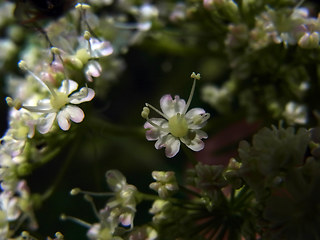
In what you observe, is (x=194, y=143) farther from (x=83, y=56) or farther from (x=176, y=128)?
(x=83, y=56)

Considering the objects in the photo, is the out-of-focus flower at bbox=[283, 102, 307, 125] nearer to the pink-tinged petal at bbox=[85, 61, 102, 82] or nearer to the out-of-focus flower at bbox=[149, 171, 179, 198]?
the out-of-focus flower at bbox=[149, 171, 179, 198]

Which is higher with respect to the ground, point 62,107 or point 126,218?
point 62,107

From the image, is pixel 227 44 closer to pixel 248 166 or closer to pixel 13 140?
pixel 248 166

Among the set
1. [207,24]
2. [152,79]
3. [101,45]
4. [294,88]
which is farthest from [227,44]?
[152,79]

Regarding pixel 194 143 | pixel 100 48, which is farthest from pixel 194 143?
pixel 100 48

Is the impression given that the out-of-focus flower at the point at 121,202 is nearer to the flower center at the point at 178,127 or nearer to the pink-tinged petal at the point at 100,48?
the flower center at the point at 178,127

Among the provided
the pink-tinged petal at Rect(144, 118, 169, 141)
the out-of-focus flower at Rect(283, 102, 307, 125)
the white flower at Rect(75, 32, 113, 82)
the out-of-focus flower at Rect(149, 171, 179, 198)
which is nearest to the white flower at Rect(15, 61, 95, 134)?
the white flower at Rect(75, 32, 113, 82)
